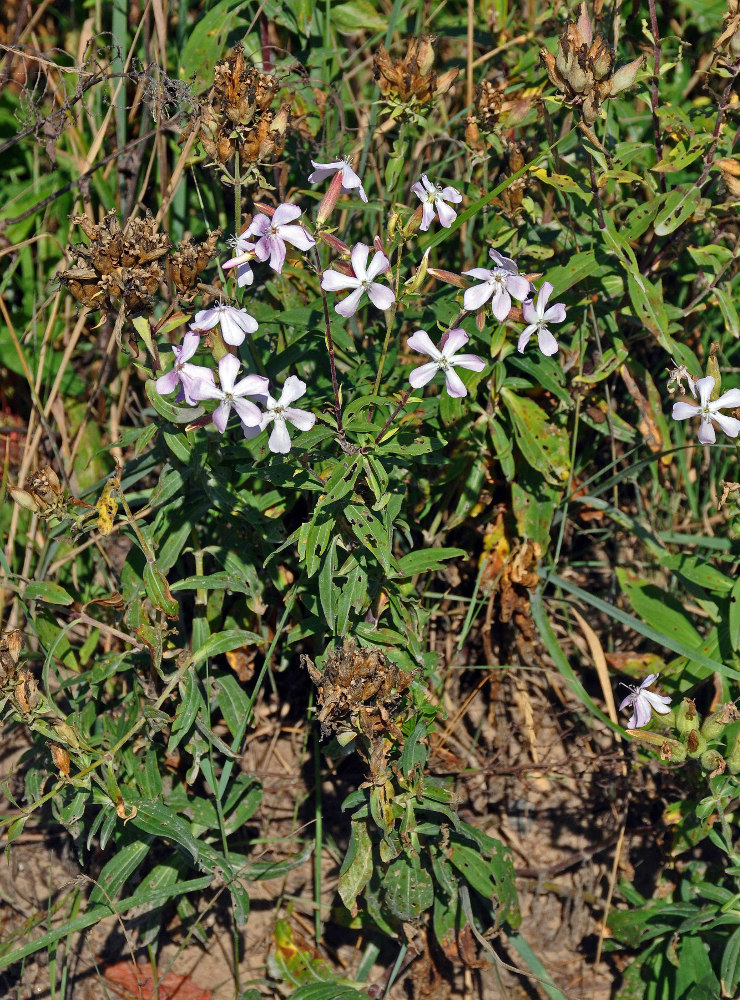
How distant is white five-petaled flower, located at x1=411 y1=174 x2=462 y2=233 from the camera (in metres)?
1.93

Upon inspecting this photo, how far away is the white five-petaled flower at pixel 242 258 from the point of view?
5.99 ft

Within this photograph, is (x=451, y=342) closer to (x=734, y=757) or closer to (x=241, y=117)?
(x=241, y=117)

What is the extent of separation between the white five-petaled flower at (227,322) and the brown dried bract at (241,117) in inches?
15.6

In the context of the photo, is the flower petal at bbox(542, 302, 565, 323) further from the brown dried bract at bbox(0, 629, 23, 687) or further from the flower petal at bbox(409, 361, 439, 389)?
the brown dried bract at bbox(0, 629, 23, 687)

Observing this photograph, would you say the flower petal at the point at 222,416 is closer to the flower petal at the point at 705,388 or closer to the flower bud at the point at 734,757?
the flower petal at the point at 705,388

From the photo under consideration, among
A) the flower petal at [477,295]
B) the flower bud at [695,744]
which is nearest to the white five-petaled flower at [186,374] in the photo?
the flower petal at [477,295]

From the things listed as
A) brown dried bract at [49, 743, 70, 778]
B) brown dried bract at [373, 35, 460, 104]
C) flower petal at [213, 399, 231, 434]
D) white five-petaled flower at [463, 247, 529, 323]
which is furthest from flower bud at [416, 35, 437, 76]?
brown dried bract at [49, 743, 70, 778]

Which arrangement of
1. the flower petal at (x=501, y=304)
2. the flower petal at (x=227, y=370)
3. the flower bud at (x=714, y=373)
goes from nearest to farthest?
the flower petal at (x=227, y=370)
the flower petal at (x=501, y=304)
the flower bud at (x=714, y=373)

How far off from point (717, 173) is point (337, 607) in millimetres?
1539

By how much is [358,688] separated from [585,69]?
1395 millimetres

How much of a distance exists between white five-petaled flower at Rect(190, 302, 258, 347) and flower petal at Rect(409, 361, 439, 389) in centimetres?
34

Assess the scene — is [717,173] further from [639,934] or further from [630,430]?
[639,934]

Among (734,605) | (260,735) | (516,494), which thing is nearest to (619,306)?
(516,494)

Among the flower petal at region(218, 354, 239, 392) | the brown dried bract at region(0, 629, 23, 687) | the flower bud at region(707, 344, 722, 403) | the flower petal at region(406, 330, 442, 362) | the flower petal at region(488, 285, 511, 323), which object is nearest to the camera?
the flower petal at region(218, 354, 239, 392)
